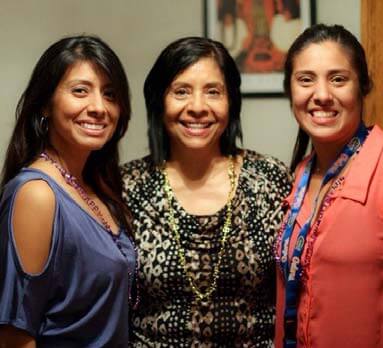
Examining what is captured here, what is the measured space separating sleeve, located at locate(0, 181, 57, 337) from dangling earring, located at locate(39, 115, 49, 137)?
0.24m

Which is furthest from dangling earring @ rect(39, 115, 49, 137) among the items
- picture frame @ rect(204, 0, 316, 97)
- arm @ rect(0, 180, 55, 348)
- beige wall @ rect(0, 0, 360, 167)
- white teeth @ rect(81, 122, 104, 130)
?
picture frame @ rect(204, 0, 316, 97)

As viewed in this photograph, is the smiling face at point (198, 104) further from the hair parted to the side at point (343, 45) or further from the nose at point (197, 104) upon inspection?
the hair parted to the side at point (343, 45)

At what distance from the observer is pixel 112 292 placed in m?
1.72

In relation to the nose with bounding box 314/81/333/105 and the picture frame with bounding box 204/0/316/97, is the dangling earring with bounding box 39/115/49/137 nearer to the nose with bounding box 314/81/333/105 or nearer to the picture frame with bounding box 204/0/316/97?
the nose with bounding box 314/81/333/105

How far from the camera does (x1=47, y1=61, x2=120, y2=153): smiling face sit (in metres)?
1.74

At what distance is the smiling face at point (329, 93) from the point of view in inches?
68.9

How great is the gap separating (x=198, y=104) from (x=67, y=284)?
2.31ft

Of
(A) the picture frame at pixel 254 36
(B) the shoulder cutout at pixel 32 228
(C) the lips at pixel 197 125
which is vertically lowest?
(B) the shoulder cutout at pixel 32 228

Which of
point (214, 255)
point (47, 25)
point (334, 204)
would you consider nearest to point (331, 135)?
point (334, 204)

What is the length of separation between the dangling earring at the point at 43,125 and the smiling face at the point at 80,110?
15mm

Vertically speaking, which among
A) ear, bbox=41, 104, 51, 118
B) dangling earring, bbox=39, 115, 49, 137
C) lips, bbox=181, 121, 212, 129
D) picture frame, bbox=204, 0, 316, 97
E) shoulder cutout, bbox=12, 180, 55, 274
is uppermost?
picture frame, bbox=204, 0, 316, 97

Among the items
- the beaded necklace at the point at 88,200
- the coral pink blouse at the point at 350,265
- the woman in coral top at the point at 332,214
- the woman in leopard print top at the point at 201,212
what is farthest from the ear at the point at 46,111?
the coral pink blouse at the point at 350,265

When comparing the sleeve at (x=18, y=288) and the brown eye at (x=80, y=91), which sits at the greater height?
the brown eye at (x=80, y=91)

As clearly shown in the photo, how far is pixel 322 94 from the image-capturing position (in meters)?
1.74
